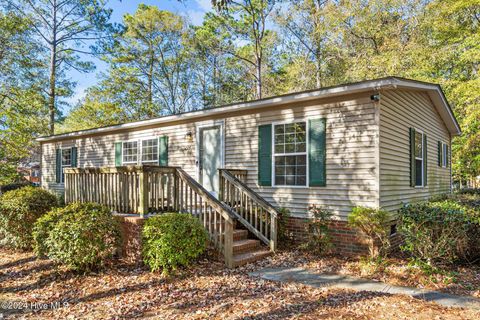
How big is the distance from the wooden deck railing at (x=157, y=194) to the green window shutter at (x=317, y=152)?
1.99m

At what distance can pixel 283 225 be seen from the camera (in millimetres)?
7031

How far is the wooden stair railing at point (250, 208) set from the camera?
21.4ft

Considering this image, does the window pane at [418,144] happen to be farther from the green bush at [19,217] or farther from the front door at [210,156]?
the green bush at [19,217]

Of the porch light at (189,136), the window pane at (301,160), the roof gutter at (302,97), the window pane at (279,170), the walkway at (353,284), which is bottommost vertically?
the walkway at (353,284)

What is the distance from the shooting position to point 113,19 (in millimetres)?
20000

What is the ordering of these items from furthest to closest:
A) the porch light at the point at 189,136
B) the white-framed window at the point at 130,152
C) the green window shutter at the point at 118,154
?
1. the green window shutter at the point at 118,154
2. the white-framed window at the point at 130,152
3. the porch light at the point at 189,136

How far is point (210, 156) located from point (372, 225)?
15.6ft

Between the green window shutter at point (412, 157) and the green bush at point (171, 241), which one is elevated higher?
the green window shutter at point (412, 157)

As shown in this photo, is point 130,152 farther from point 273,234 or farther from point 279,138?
point 273,234

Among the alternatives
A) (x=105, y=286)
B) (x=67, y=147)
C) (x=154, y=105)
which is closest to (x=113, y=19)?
(x=154, y=105)

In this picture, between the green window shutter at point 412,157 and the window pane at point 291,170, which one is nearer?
the window pane at point 291,170

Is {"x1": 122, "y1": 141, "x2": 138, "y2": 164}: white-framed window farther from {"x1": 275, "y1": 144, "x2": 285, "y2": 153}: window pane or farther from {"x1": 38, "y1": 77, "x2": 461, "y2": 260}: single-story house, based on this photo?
{"x1": 275, "y1": 144, "x2": 285, "y2": 153}: window pane

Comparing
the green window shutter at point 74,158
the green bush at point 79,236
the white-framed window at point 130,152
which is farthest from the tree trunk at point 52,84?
the green bush at point 79,236

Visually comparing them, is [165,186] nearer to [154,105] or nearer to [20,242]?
[20,242]
